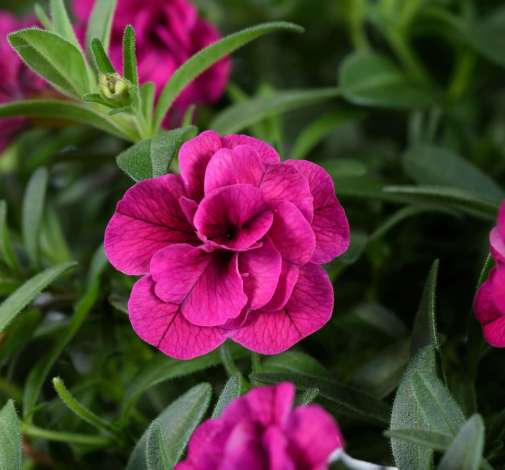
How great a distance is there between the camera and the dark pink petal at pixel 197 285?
1.67ft

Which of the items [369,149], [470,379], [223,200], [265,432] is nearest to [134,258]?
[223,200]

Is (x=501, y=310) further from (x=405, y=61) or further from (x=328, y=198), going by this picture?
(x=405, y=61)

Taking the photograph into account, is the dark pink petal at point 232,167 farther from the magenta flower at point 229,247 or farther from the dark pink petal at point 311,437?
the dark pink petal at point 311,437

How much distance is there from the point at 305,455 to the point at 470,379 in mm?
263

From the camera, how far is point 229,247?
514 mm

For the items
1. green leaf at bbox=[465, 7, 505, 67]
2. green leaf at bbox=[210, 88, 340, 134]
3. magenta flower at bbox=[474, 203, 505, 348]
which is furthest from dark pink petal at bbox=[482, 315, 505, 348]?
green leaf at bbox=[465, 7, 505, 67]

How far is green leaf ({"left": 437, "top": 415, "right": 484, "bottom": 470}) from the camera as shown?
42cm

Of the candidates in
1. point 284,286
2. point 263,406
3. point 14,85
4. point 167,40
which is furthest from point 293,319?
point 14,85

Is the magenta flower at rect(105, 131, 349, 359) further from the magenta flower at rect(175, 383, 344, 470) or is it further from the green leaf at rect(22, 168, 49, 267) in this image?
the green leaf at rect(22, 168, 49, 267)

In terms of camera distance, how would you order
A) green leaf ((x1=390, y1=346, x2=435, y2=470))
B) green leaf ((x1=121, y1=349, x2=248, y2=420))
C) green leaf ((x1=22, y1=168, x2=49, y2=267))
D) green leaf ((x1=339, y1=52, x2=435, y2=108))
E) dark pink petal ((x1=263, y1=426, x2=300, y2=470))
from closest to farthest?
dark pink petal ((x1=263, y1=426, x2=300, y2=470)), green leaf ((x1=390, y1=346, x2=435, y2=470)), green leaf ((x1=121, y1=349, x2=248, y2=420)), green leaf ((x1=22, y1=168, x2=49, y2=267)), green leaf ((x1=339, y1=52, x2=435, y2=108))

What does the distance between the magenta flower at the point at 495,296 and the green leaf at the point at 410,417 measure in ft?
0.14

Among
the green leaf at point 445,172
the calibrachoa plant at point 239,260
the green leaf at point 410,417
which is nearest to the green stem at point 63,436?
the calibrachoa plant at point 239,260

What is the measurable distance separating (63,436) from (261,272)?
223mm

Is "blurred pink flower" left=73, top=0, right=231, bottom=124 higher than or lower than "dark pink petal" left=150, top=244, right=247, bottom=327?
higher
